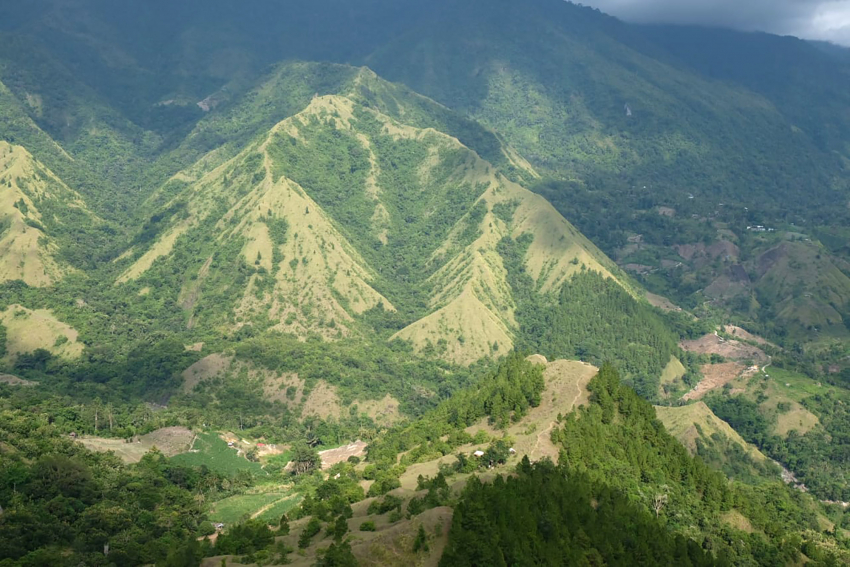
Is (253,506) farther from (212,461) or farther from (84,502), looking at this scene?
(84,502)

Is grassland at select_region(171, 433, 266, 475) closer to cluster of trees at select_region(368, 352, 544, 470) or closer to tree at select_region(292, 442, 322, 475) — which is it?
tree at select_region(292, 442, 322, 475)

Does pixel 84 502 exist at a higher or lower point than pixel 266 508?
higher

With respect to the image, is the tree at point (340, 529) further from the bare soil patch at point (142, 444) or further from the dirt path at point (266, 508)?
the bare soil patch at point (142, 444)

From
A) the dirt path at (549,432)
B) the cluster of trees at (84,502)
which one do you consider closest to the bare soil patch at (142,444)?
the cluster of trees at (84,502)

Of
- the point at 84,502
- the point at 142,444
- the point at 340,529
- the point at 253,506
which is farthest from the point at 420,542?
the point at 142,444

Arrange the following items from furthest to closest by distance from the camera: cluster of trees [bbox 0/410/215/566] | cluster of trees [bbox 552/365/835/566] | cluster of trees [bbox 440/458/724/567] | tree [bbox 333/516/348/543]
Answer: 1. cluster of trees [bbox 552/365/835/566]
2. cluster of trees [bbox 0/410/215/566]
3. tree [bbox 333/516/348/543]
4. cluster of trees [bbox 440/458/724/567]

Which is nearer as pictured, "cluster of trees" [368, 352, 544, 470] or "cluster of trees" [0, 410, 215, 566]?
"cluster of trees" [0, 410, 215, 566]

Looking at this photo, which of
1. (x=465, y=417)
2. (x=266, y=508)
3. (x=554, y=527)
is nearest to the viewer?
(x=554, y=527)

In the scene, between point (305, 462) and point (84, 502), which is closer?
point (84, 502)

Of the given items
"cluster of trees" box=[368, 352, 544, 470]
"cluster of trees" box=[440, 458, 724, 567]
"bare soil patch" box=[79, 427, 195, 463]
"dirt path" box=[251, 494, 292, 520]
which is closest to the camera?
"cluster of trees" box=[440, 458, 724, 567]

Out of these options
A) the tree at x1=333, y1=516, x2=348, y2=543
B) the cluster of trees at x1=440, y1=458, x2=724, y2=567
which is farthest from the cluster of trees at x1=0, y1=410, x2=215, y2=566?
the cluster of trees at x1=440, y1=458, x2=724, y2=567

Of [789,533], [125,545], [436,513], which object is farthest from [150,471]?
[789,533]
